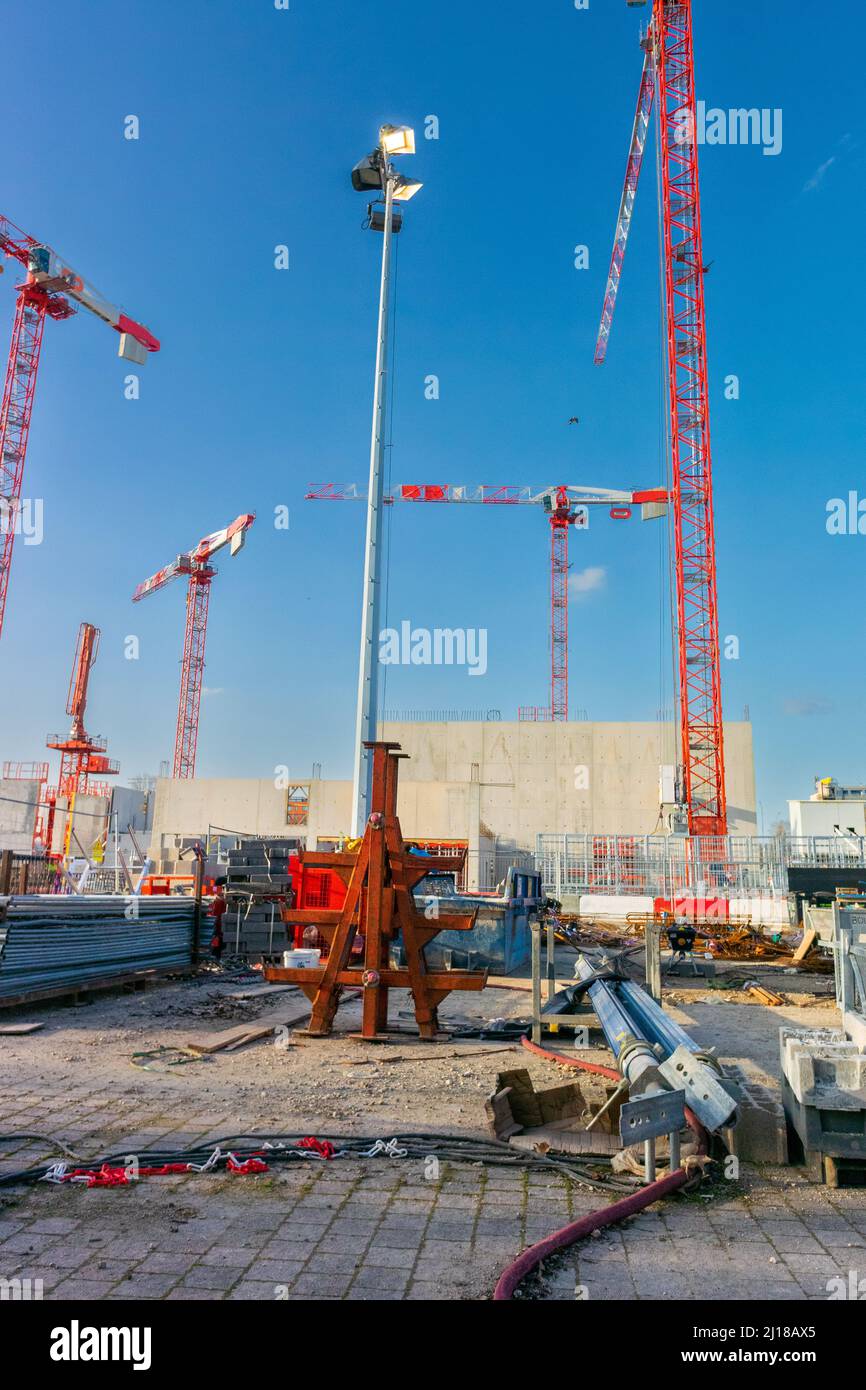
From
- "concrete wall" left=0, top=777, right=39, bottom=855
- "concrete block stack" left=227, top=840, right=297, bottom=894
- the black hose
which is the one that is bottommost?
the black hose

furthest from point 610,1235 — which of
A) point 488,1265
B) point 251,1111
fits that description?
point 251,1111

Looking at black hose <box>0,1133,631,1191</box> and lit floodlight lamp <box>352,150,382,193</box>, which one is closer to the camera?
black hose <box>0,1133,631,1191</box>

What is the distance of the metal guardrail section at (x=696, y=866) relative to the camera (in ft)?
81.9

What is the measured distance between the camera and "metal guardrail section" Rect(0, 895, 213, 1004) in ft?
30.9

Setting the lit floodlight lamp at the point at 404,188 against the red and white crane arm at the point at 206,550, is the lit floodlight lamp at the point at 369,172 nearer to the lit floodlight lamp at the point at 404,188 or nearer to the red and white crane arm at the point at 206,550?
the lit floodlight lamp at the point at 404,188

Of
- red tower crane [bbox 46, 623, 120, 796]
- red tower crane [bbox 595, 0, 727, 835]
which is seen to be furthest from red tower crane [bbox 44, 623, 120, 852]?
red tower crane [bbox 595, 0, 727, 835]

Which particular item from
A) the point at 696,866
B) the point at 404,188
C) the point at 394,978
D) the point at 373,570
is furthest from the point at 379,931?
the point at 696,866

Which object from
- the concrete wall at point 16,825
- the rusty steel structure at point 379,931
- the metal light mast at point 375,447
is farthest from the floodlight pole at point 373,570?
the concrete wall at point 16,825

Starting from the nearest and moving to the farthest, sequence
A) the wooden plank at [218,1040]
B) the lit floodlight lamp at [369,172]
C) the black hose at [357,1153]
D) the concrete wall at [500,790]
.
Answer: the black hose at [357,1153], the wooden plank at [218,1040], the lit floodlight lamp at [369,172], the concrete wall at [500,790]

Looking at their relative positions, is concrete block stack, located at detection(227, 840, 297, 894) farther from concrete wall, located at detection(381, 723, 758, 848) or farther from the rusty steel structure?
concrete wall, located at detection(381, 723, 758, 848)

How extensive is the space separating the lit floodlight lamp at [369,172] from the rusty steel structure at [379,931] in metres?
17.3

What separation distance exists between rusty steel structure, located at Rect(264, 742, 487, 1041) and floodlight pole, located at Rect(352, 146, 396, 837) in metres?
7.76

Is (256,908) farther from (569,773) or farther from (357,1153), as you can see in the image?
(569,773)
